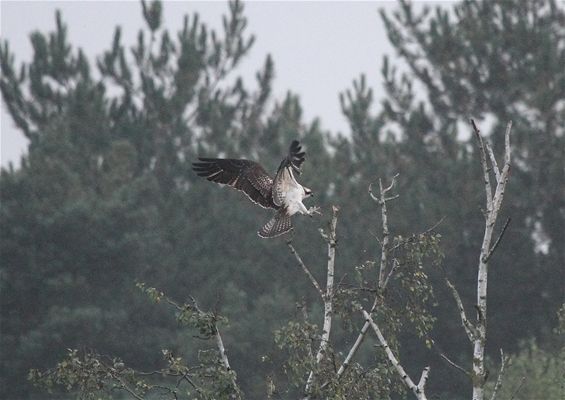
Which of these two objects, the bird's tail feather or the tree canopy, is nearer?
the bird's tail feather

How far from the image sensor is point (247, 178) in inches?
509

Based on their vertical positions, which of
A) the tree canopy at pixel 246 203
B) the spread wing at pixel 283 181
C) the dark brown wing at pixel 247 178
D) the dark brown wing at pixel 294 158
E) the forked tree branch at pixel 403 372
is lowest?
the forked tree branch at pixel 403 372

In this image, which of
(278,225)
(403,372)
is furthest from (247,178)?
(403,372)

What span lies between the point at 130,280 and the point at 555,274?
1185 cm

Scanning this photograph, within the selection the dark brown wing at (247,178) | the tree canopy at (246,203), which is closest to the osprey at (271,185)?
the dark brown wing at (247,178)

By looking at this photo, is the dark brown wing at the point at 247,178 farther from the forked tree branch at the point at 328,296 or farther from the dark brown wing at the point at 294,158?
the forked tree branch at the point at 328,296

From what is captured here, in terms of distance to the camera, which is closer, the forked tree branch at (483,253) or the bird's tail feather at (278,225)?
the forked tree branch at (483,253)

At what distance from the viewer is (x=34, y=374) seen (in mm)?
10078

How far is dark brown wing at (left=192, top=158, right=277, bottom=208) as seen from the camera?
1284cm

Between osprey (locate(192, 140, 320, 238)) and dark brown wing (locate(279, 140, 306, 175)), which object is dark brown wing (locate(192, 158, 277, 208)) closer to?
osprey (locate(192, 140, 320, 238))

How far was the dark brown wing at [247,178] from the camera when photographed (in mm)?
12841

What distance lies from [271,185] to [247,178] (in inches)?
10.0

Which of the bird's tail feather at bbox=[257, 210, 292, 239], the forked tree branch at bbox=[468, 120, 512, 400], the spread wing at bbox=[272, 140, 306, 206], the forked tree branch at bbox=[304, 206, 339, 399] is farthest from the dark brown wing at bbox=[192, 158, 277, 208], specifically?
the forked tree branch at bbox=[468, 120, 512, 400]

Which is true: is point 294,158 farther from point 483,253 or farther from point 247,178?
point 483,253
